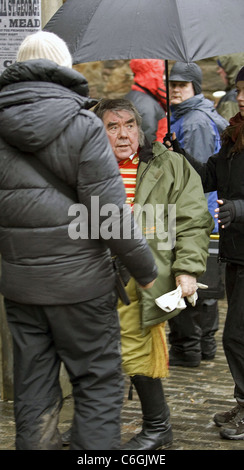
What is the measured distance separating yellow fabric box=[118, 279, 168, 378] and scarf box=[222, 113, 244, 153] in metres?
1.02

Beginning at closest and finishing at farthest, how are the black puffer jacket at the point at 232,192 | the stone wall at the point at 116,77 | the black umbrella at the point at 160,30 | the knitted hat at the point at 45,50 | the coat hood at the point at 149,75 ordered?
the knitted hat at the point at 45,50
the black umbrella at the point at 160,30
the black puffer jacket at the point at 232,192
the coat hood at the point at 149,75
the stone wall at the point at 116,77

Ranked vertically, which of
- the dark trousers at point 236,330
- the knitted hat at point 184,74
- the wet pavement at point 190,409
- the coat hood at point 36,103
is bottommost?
the wet pavement at point 190,409

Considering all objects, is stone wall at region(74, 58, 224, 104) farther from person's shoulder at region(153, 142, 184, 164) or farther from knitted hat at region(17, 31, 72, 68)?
knitted hat at region(17, 31, 72, 68)

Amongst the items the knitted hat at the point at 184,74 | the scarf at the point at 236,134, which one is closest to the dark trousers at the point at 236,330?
the scarf at the point at 236,134

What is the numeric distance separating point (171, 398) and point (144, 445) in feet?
3.57

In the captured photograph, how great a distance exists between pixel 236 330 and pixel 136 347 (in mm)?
671

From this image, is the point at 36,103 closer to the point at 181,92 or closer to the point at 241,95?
the point at 241,95

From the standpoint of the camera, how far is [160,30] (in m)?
4.54

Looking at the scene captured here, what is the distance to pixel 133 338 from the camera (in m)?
4.73

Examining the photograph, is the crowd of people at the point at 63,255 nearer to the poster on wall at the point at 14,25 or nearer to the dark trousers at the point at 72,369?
the dark trousers at the point at 72,369

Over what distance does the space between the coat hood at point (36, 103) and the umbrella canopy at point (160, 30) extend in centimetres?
91

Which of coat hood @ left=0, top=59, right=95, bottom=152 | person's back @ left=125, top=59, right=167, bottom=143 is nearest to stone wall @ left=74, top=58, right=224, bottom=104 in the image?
person's back @ left=125, top=59, right=167, bottom=143

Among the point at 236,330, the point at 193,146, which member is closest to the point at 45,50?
the point at 236,330

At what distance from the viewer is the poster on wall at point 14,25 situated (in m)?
5.36
